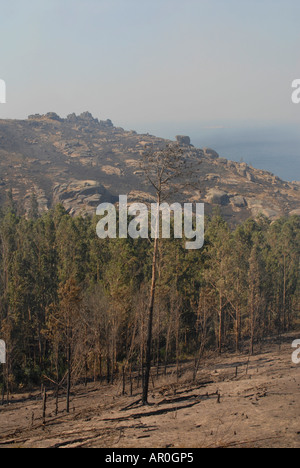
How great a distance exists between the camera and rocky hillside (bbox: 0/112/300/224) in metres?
120

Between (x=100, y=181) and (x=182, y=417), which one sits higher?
(x=100, y=181)

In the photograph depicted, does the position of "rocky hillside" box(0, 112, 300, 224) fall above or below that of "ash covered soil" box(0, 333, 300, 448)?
above

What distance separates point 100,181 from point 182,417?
139m

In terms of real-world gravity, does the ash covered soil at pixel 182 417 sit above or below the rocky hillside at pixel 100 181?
below

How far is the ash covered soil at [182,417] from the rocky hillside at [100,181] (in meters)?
76.4

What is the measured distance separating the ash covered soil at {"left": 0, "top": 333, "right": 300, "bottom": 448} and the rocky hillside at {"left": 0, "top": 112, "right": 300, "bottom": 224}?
7639cm

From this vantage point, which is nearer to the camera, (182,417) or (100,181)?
(182,417)

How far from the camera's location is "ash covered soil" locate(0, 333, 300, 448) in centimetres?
1009

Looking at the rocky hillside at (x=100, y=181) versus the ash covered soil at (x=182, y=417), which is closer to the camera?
the ash covered soil at (x=182, y=417)

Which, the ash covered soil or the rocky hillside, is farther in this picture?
the rocky hillside

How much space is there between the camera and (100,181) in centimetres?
14688

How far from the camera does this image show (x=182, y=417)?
41.9 ft

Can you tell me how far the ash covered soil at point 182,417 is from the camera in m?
10.1
